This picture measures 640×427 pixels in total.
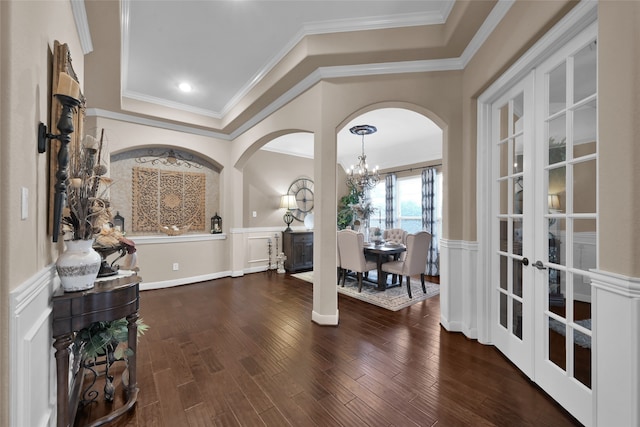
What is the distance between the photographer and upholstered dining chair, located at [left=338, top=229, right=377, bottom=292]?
4023 millimetres

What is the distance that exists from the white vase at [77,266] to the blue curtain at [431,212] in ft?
18.6

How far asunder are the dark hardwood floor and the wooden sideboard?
2361 mm

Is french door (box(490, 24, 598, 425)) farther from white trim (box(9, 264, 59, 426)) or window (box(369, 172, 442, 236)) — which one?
window (box(369, 172, 442, 236))

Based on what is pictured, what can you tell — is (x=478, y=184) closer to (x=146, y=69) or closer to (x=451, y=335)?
(x=451, y=335)

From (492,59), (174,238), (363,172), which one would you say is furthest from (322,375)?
(363,172)

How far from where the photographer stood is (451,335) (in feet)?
8.78

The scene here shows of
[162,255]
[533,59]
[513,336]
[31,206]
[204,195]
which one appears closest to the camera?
[31,206]

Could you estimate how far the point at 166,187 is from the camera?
463 cm

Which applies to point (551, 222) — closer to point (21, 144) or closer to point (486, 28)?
point (486, 28)

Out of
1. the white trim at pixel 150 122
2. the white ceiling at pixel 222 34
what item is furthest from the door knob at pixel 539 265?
the white trim at pixel 150 122

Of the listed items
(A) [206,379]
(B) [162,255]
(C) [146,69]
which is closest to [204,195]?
(B) [162,255]

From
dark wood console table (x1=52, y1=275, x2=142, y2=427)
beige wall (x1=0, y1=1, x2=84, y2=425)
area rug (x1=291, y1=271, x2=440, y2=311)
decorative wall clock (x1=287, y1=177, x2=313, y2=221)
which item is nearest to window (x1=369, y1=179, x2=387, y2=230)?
decorative wall clock (x1=287, y1=177, x2=313, y2=221)

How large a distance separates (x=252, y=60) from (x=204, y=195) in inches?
113

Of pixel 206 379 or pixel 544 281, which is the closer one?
pixel 544 281
